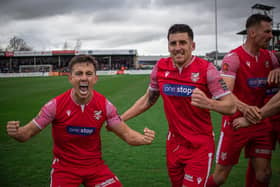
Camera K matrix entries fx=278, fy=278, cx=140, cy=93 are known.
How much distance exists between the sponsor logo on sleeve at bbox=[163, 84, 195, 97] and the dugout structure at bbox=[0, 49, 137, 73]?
2699 inches

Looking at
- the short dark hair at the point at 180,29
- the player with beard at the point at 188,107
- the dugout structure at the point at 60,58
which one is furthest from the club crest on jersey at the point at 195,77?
the dugout structure at the point at 60,58

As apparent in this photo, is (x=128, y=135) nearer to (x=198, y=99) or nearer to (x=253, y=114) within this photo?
(x=198, y=99)

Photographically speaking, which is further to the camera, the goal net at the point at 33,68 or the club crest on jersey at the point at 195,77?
the goal net at the point at 33,68

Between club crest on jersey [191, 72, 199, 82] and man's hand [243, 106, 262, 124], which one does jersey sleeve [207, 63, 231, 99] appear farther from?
man's hand [243, 106, 262, 124]

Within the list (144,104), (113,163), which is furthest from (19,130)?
(113,163)

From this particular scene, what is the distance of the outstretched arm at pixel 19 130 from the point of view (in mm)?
3055

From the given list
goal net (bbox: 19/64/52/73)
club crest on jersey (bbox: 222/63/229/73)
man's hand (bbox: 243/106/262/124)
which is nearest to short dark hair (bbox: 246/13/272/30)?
club crest on jersey (bbox: 222/63/229/73)

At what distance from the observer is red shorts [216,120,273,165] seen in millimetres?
3908

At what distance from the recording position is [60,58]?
75312 mm

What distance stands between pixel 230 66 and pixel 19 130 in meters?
2.78

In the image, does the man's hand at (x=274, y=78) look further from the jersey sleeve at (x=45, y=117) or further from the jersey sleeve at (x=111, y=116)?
the jersey sleeve at (x=45, y=117)

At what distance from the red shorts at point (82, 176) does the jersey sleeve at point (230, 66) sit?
6.65 feet

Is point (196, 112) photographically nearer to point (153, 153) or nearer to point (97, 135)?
point (97, 135)

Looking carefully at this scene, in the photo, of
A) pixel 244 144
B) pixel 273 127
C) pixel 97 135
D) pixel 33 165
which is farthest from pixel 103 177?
pixel 33 165
